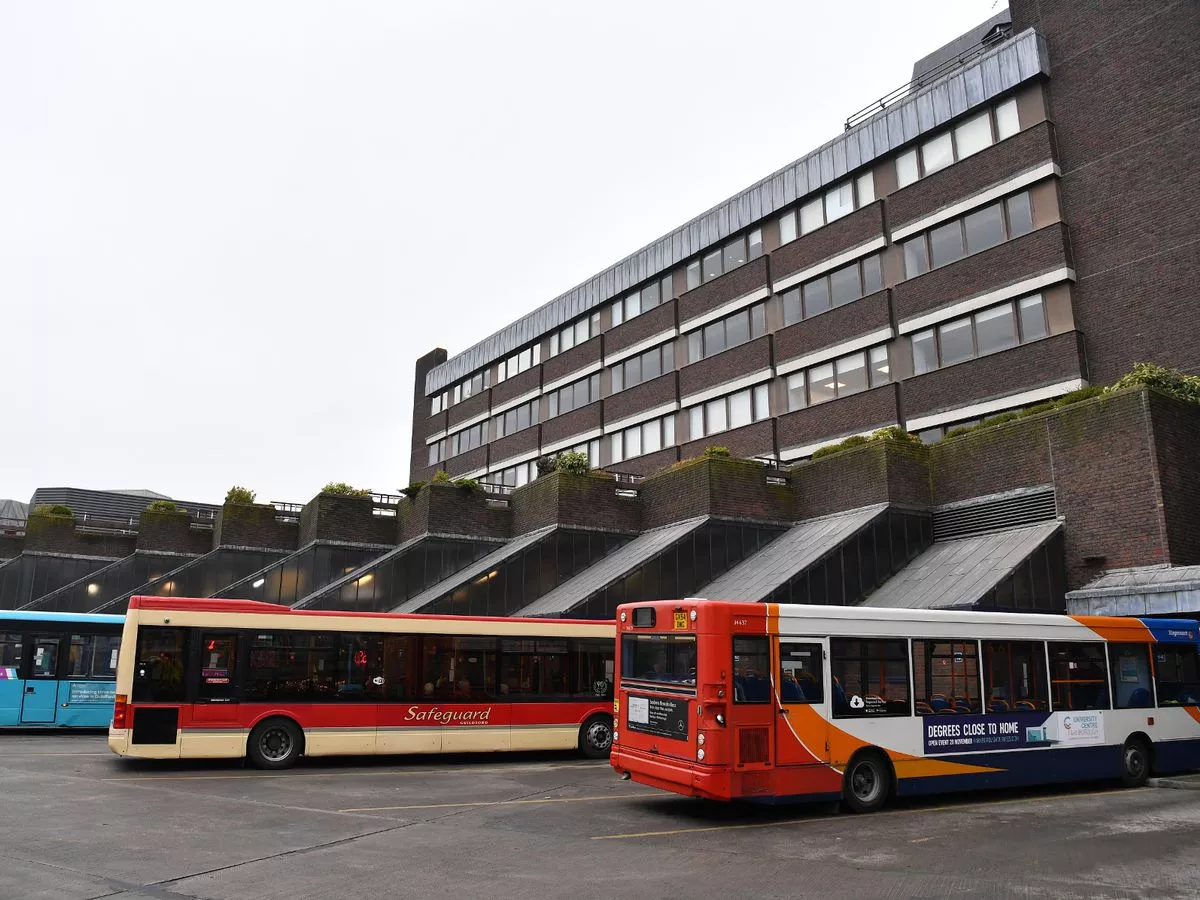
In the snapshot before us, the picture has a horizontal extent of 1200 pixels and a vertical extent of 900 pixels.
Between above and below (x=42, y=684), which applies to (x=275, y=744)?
below

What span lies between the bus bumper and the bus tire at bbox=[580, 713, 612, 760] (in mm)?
5687

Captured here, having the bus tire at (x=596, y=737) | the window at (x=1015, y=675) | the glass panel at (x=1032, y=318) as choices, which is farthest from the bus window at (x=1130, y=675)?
the glass panel at (x=1032, y=318)

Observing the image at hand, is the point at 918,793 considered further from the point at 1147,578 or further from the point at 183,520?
the point at 183,520

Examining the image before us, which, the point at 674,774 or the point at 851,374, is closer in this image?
the point at 674,774

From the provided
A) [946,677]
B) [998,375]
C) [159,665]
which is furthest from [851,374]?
[159,665]

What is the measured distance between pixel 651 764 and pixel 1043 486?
1497 cm

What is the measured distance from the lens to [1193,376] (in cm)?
2261

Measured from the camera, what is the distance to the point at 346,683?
16188 millimetres

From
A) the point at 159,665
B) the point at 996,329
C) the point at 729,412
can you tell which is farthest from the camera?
the point at 729,412

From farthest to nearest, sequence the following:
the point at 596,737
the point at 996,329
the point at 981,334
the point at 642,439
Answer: the point at 642,439, the point at 981,334, the point at 996,329, the point at 596,737

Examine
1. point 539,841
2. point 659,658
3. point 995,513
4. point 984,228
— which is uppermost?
point 984,228

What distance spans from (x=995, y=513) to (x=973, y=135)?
13.2 m

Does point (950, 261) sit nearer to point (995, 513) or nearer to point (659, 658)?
point (995, 513)

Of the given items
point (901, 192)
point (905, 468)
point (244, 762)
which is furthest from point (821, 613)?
point (901, 192)
